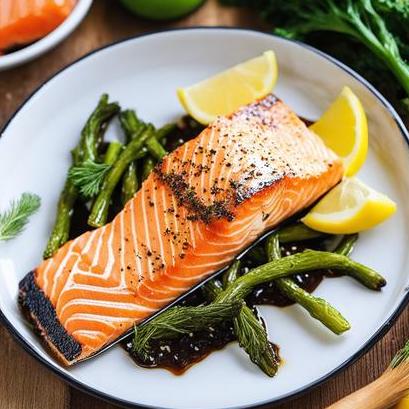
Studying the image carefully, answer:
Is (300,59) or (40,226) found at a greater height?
(300,59)

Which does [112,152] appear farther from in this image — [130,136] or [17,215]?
[17,215]

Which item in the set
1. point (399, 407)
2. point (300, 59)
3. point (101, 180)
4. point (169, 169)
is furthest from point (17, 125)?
point (399, 407)

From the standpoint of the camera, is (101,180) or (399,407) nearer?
(399,407)

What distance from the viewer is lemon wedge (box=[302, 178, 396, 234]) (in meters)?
4.21

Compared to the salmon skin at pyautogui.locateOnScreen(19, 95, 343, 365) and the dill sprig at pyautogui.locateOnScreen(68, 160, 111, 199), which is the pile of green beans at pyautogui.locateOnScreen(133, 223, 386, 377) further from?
the dill sprig at pyautogui.locateOnScreen(68, 160, 111, 199)

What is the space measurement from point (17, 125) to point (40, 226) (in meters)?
0.60

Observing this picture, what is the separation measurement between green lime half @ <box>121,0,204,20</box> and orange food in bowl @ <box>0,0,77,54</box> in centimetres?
50

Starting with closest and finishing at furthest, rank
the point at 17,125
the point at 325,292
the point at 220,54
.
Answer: the point at 325,292 < the point at 17,125 < the point at 220,54

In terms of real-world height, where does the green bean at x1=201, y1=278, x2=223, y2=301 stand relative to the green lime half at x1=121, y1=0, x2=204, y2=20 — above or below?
below

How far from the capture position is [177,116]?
4.84 meters

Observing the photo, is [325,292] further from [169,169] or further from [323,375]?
[169,169]

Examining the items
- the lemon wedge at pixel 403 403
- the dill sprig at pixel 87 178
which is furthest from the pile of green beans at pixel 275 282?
the dill sprig at pixel 87 178

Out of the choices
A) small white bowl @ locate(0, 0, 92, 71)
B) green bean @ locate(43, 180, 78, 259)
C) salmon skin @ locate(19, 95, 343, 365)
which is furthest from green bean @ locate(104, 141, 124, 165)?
small white bowl @ locate(0, 0, 92, 71)

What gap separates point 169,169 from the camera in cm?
425
